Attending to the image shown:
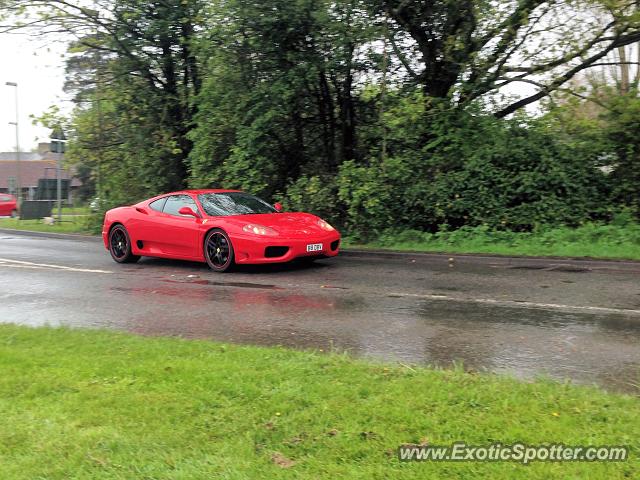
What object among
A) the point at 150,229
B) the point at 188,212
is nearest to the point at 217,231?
the point at 188,212

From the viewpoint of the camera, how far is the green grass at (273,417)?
3018 mm

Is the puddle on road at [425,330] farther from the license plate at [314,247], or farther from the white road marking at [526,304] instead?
the license plate at [314,247]

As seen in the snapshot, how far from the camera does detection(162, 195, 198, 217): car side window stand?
36.3 feet

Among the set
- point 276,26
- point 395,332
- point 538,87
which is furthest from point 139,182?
point 395,332

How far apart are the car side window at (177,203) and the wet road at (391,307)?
111cm

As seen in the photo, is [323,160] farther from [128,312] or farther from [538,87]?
[128,312]

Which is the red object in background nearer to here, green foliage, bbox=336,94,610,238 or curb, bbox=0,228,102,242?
curb, bbox=0,228,102,242

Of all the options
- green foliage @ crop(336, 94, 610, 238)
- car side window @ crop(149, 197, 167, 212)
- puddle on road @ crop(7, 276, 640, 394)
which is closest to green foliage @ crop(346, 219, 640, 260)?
green foliage @ crop(336, 94, 610, 238)

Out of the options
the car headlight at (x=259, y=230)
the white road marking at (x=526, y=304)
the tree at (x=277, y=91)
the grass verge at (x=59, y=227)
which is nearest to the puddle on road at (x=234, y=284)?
the car headlight at (x=259, y=230)

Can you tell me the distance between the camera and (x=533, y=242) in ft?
39.5

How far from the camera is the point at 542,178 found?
A: 12.9 m

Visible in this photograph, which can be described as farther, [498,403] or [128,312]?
[128,312]

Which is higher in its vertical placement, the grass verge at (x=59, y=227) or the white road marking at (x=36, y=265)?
the grass verge at (x=59, y=227)

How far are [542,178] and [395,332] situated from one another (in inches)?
327
